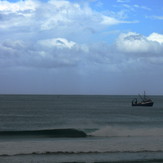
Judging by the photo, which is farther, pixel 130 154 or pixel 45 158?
pixel 130 154

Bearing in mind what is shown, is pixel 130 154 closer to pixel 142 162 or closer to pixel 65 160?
pixel 142 162

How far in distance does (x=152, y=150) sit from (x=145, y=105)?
360 ft

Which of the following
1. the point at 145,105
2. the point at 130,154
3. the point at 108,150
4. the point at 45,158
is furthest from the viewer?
the point at 145,105

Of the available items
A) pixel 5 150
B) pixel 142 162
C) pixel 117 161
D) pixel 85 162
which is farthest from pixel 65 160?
pixel 5 150

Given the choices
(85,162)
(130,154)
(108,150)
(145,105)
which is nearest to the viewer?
(85,162)

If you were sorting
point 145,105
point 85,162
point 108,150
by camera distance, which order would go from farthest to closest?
point 145,105, point 108,150, point 85,162

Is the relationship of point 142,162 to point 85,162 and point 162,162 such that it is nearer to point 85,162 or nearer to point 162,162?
point 162,162

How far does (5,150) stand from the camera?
16500 mm

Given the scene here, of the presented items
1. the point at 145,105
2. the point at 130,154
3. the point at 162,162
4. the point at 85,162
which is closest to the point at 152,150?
the point at 130,154

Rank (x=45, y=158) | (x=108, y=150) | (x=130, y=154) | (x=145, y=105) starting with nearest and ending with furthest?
(x=45, y=158)
(x=130, y=154)
(x=108, y=150)
(x=145, y=105)

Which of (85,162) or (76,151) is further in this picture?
(76,151)

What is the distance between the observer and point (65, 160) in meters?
13.6

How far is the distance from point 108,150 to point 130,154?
4.80 feet

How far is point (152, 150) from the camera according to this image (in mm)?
16609
